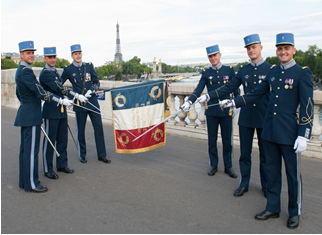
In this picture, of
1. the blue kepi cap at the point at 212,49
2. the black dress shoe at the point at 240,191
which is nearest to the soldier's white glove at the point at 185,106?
the blue kepi cap at the point at 212,49

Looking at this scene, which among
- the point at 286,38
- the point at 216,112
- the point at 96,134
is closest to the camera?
the point at 286,38

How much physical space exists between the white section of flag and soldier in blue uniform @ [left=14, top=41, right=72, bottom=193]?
1477 mm

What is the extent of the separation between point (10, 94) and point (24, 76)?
9.85m

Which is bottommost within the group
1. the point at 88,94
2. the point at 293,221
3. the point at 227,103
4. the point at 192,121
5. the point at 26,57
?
the point at 293,221

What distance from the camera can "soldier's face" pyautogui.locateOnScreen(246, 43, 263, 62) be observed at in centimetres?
437

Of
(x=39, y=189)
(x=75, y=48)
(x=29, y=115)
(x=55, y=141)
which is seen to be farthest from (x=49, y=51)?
(x=39, y=189)

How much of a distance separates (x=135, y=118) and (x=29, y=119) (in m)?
1.96

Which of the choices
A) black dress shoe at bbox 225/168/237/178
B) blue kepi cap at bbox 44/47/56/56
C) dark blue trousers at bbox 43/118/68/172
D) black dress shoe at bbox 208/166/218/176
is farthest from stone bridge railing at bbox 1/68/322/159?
blue kepi cap at bbox 44/47/56/56

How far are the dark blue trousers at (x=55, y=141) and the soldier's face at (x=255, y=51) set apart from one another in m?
3.34

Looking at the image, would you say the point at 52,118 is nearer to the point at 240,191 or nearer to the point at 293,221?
the point at 240,191

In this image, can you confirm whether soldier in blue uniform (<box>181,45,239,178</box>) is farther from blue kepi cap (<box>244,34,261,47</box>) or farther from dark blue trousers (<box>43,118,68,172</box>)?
dark blue trousers (<box>43,118,68,172</box>)

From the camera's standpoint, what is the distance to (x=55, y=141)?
5680 mm

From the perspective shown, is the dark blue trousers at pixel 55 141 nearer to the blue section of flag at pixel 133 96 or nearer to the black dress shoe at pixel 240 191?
the blue section of flag at pixel 133 96

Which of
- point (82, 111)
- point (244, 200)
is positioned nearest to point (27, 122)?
point (82, 111)
